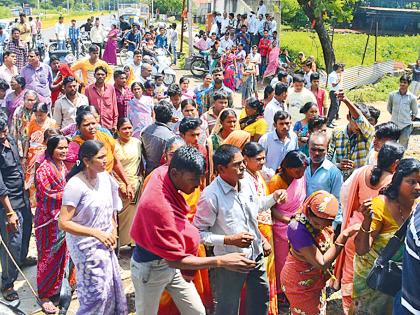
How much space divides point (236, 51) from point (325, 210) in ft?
42.7

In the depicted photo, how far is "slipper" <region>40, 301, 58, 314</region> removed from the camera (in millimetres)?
4691

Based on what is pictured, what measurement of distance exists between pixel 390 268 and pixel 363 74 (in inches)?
664

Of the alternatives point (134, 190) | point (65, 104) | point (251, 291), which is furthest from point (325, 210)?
point (65, 104)

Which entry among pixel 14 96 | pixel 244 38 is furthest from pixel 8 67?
pixel 244 38

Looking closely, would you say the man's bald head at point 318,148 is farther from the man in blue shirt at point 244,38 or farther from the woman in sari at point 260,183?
the man in blue shirt at point 244,38

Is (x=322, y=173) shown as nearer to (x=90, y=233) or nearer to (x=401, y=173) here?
(x=401, y=173)

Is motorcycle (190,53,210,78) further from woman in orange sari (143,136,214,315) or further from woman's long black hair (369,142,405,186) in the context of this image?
woman's long black hair (369,142,405,186)

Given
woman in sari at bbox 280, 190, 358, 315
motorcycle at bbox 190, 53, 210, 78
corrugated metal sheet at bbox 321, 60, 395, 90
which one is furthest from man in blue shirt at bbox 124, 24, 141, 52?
woman in sari at bbox 280, 190, 358, 315

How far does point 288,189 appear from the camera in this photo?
174 inches

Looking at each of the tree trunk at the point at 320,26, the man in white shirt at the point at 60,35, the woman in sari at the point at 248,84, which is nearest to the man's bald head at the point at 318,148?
the woman in sari at the point at 248,84

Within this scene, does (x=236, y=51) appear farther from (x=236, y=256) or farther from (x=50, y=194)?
(x=236, y=256)

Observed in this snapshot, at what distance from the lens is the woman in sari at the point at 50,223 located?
14.7ft

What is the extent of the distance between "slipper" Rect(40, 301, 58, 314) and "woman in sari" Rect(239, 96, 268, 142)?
105 inches

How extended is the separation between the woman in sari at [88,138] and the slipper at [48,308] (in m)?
1.25
